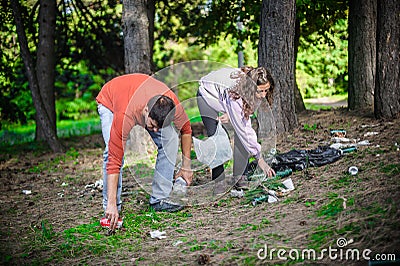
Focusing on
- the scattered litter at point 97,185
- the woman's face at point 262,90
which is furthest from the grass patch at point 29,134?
the woman's face at point 262,90

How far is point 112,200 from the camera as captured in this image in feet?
13.6

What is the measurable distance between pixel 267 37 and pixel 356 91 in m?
1.95

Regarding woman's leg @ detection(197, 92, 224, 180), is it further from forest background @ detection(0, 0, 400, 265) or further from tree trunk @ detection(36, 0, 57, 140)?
tree trunk @ detection(36, 0, 57, 140)

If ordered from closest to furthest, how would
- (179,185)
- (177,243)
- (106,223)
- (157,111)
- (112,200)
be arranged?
1. (157,111)
2. (177,243)
3. (112,200)
4. (106,223)
5. (179,185)

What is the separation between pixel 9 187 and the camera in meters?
6.68

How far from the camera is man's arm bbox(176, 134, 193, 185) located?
4691mm

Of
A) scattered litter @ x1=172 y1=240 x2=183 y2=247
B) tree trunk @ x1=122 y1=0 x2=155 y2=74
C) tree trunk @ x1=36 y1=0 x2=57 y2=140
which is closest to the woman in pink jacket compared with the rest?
scattered litter @ x1=172 y1=240 x2=183 y2=247

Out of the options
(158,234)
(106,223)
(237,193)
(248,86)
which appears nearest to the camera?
(158,234)

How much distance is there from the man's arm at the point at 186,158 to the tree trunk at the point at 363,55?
12.5 ft

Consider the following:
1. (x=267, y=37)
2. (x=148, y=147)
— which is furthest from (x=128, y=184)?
(x=267, y=37)

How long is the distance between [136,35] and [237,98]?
317cm

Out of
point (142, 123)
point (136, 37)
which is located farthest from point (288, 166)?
point (136, 37)

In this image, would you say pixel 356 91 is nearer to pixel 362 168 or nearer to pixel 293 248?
pixel 362 168

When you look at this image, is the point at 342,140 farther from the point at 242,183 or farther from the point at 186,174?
the point at 186,174
